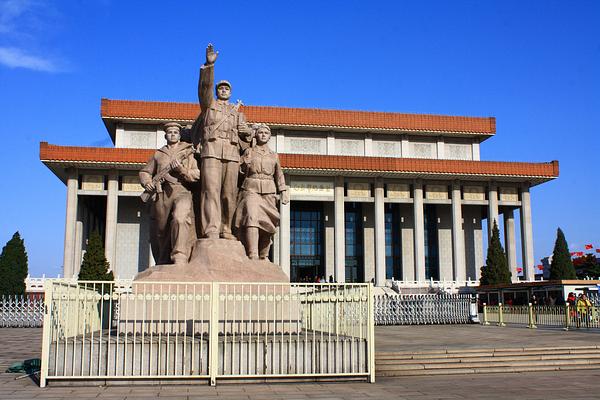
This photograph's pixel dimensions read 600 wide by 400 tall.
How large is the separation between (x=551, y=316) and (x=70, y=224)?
34755 mm

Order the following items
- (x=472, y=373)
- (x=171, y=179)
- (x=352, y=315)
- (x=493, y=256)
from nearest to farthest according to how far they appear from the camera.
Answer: (x=352, y=315) → (x=472, y=373) → (x=171, y=179) → (x=493, y=256)

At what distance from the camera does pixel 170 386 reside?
23.3 feet

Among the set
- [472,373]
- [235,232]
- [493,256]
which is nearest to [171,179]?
[235,232]

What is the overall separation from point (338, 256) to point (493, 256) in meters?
12.5

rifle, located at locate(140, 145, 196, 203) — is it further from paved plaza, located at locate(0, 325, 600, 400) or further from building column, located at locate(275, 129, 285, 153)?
building column, located at locate(275, 129, 285, 153)

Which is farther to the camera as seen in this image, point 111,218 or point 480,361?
point 111,218

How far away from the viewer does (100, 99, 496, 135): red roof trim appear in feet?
152

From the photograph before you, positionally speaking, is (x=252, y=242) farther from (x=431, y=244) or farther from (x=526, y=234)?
(x=431, y=244)

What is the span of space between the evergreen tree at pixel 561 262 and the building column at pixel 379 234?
12451mm

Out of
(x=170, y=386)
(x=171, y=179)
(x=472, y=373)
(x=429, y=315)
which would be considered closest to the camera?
(x=170, y=386)

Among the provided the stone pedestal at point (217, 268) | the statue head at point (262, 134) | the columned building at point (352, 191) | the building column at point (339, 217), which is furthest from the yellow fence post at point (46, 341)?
the building column at point (339, 217)

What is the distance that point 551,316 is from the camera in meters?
19.7

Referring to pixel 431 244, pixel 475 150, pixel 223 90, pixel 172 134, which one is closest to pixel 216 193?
pixel 172 134

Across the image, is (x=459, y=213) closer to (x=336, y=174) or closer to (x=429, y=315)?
(x=336, y=174)
